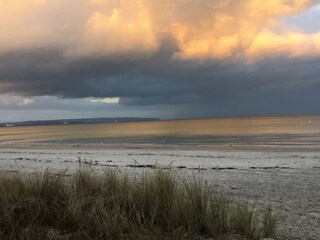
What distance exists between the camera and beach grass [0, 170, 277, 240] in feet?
14.7

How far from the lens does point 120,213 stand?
491 cm

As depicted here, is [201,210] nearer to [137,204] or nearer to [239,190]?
[137,204]

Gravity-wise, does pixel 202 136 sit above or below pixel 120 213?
below

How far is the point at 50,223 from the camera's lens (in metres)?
4.84

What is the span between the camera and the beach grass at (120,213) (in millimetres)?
4477

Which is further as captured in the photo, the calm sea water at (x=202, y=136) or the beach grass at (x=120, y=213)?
the calm sea water at (x=202, y=136)

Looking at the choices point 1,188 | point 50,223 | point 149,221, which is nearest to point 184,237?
point 149,221

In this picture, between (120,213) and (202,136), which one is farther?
(202,136)

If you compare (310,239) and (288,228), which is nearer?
(310,239)

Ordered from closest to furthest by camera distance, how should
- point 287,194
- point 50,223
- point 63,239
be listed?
point 63,239 < point 50,223 < point 287,194

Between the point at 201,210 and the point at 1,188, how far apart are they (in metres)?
2.98

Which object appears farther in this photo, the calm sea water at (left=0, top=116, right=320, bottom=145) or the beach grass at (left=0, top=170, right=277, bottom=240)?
the calm sea water at (left=0, top=116, right=320, bottom=145)

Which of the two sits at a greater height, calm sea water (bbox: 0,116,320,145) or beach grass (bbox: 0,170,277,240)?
beach grass (bbox: 0,170,277,240)

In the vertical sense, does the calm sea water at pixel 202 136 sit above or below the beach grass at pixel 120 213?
below
